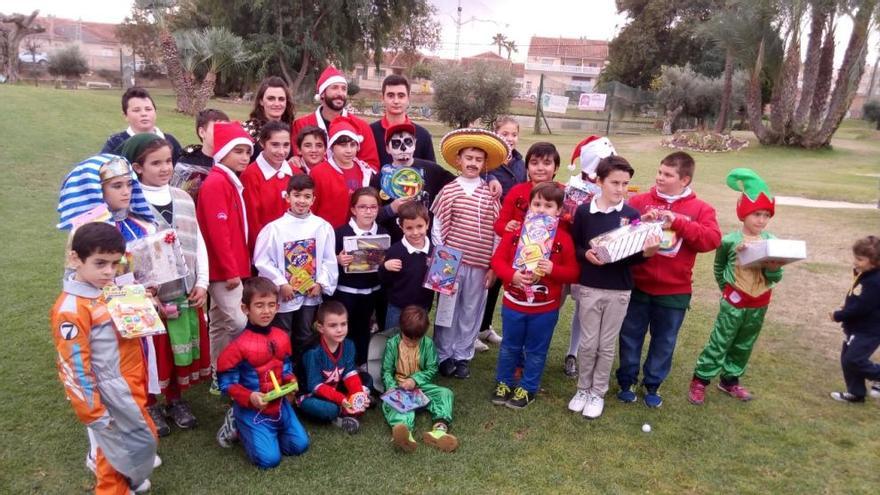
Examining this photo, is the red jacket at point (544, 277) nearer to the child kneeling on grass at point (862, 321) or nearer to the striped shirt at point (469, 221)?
the striped shirt at point (469, 221)

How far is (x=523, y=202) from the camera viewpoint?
4.38 meters

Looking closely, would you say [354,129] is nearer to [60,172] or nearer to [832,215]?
[60,172]

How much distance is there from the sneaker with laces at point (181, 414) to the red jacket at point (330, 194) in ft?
5.07

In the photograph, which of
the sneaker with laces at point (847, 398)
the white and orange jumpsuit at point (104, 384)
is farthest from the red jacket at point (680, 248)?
the white and orange jumpsuit at point (104, 384)

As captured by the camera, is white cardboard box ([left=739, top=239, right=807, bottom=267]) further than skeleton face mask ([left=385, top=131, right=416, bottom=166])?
No

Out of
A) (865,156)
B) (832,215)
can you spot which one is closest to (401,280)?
(832,215)

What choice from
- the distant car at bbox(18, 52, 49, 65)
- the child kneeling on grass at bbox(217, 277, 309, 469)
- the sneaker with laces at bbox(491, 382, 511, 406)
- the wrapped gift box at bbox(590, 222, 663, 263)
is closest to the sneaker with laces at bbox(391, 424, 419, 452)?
the child kneeling on grass at bbox(217, 277, 309, 469)

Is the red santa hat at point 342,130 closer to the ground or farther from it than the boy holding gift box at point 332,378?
farther from it

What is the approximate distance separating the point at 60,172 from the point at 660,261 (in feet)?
35.5

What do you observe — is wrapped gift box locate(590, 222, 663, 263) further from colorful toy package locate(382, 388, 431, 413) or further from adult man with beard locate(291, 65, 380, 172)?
adult man with beard locate(291, 65, 380, 172)

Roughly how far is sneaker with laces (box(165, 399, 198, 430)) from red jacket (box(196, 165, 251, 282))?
836 millimetres

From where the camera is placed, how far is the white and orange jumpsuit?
8.79ft

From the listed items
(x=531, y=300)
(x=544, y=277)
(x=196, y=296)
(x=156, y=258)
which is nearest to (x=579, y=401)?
(x=531, y=300)

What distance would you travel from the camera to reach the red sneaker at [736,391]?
461 centimetres
